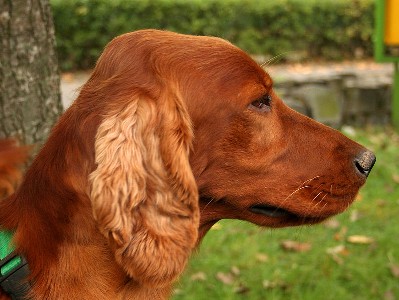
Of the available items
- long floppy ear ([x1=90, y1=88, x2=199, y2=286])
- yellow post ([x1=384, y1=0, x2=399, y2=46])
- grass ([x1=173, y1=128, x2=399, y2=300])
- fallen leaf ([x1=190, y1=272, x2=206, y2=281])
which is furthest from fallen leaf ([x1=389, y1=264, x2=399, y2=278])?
long floppy ear ([x1=90, y1=88, x2=199, y2=286])

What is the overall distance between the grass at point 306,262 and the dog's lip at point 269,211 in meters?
1.25

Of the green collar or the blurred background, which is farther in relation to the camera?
the blurred background

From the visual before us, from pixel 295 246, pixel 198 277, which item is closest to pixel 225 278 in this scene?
pixel 198 277

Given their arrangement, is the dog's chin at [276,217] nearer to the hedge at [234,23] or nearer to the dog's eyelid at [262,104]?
the dog's eyelid at [262,104]

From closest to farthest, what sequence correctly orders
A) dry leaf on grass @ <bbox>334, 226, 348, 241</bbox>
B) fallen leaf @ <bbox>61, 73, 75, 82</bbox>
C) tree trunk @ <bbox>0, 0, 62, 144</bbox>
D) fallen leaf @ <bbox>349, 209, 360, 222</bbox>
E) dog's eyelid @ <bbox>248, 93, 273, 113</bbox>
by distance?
dog's eyelid @ <bbox>248, 93, 273, 113</bbox> < tree trunk @ <bbox>0, 0, 62, 144</bbox> < dry leaf on grass @ <bbox>334, 226, 348, 241</bbox> < fallen leaf @ <bbox>349, 209, 360, 222</bbox> < fallen leaf @ <bbox>61, 73, 75, 82</bbox>

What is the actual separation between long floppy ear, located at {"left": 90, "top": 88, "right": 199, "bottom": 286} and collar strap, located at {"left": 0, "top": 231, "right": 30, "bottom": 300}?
1.16 ft

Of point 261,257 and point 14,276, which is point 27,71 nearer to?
point 14,276

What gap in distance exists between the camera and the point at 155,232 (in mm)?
2338

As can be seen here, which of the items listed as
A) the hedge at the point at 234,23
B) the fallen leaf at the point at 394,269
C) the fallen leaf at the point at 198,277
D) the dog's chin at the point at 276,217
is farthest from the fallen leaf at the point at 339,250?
the hedge at the point at 234,23

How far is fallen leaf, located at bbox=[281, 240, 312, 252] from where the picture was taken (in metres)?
5.05

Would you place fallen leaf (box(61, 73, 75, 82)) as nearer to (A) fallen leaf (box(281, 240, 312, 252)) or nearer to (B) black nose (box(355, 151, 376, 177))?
(A) fallen leaf (box(281, 240, 312, 252))

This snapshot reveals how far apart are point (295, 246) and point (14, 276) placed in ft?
9.84

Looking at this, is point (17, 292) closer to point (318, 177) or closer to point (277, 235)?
point (318, 177)

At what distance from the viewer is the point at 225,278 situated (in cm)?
463
